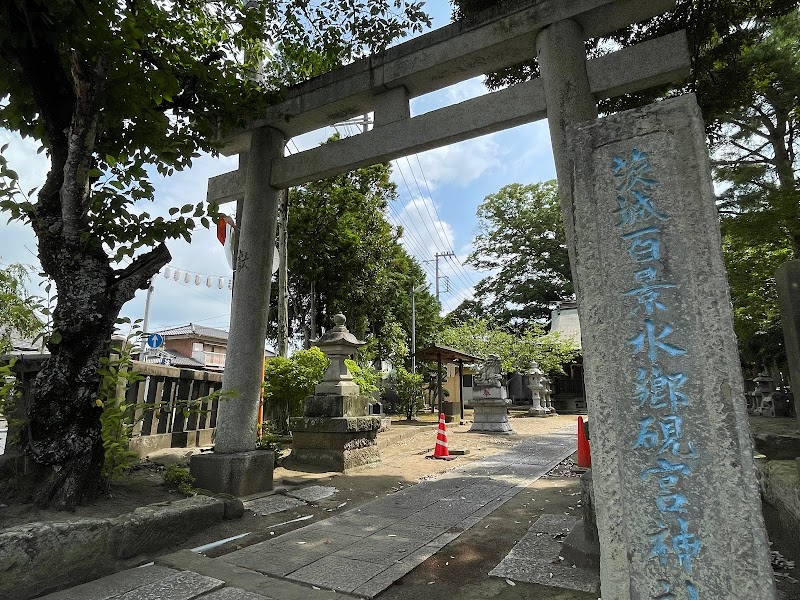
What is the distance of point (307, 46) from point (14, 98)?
12.4ft

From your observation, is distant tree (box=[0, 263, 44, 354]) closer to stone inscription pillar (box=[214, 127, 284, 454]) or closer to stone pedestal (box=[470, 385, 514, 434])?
stone inscription pillar (box=[214, 127, 284, 454])

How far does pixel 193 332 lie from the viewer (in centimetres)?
3481

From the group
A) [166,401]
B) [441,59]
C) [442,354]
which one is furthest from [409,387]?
[441,59]

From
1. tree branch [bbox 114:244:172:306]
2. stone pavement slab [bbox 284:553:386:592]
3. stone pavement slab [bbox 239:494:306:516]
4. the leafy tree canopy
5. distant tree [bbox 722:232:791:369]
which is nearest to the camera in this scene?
stone pavement slab [bbox 284:553:386:592]

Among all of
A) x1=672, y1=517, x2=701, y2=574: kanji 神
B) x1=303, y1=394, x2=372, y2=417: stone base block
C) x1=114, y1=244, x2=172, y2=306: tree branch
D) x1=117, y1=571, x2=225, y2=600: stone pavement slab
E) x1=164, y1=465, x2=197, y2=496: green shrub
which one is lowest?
x1=117, y1=571, x2=225, y2=600: stone pavement slab

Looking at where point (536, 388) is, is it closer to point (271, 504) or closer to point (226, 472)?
point (271, 504)

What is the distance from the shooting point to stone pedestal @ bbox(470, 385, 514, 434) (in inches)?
575

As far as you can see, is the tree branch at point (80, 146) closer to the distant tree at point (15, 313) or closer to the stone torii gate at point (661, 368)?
the distant tree at point (15, 313)

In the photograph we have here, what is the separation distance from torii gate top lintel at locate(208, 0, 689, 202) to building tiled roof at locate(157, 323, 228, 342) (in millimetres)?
31113

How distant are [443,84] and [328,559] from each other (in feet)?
17.0

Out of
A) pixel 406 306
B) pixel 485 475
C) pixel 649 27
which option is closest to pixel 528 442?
pixel 485 475

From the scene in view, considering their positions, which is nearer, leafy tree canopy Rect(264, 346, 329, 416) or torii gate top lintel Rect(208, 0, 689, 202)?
torii gate top lintel Rect(208, 0, 689, 202)

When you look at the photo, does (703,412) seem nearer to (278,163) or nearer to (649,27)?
(278,163)

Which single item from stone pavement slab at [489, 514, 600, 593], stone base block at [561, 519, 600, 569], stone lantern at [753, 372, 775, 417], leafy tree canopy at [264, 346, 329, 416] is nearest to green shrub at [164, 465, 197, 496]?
stone pavement slab at [489, 514, 600, 593]
